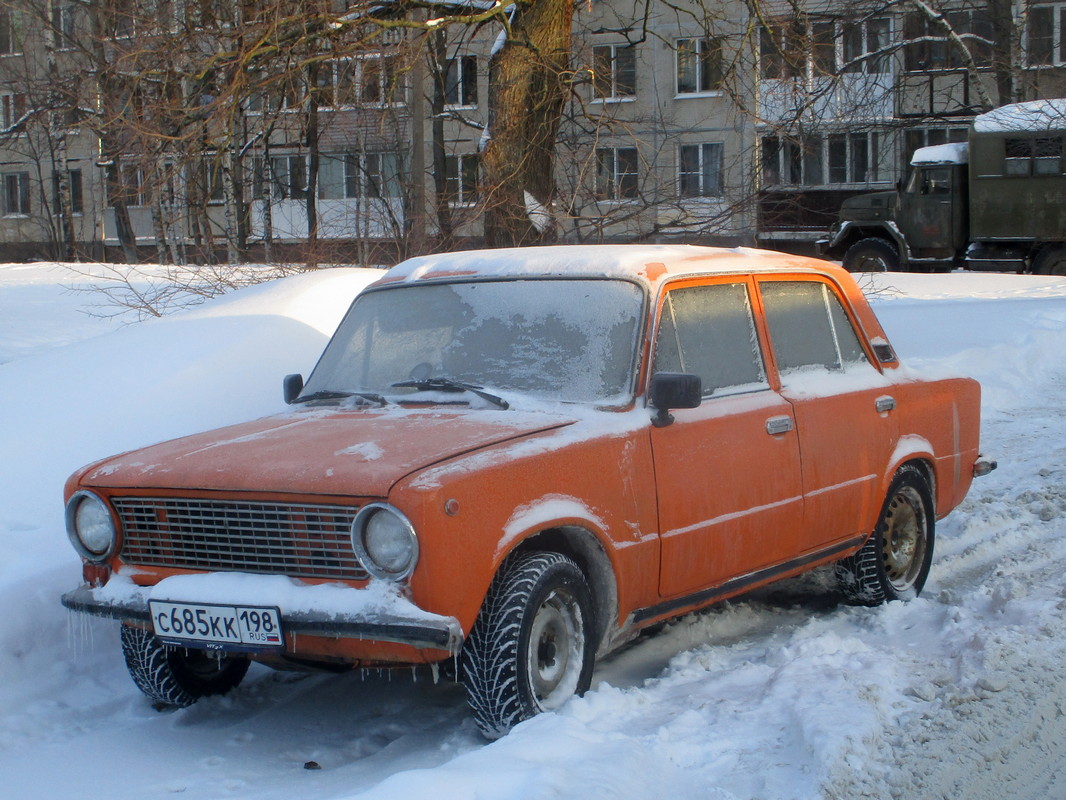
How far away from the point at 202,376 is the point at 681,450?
135 inches

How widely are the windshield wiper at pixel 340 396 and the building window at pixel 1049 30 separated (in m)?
34.4

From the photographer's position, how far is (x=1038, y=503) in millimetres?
6793

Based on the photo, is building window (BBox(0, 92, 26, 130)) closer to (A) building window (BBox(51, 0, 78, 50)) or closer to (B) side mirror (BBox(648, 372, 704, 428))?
(A) building window (BBox(51, 0, 78, 50))

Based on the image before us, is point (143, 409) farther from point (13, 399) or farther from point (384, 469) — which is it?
point (384, 469)

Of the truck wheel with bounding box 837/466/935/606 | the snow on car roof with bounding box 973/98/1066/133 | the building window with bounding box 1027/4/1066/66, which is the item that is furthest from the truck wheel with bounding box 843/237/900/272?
the truck wheel with bounding box 837/466/935/606

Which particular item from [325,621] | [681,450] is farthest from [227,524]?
[681,450]

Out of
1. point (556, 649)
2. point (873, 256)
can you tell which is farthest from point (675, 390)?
point (873, 256)

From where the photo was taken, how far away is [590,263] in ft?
15.5

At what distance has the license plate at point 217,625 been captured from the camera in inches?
141

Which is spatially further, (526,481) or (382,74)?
(382,74)

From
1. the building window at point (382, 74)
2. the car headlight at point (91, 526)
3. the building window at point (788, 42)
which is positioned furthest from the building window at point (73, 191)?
the car headlight at point (91, 526)

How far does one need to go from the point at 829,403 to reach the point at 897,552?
96cm

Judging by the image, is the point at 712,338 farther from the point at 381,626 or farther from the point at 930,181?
the point at 930,181

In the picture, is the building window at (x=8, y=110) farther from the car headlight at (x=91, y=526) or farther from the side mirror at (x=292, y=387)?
the car headlight at (x=91, y=526)
